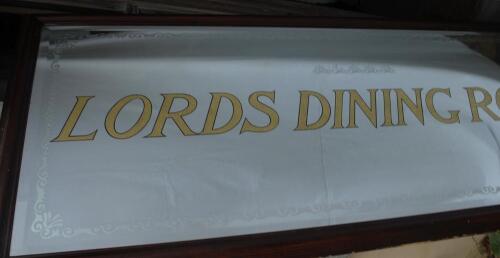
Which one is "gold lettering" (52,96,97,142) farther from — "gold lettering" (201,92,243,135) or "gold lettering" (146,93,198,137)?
"gold lettering" (201,92,243,135)

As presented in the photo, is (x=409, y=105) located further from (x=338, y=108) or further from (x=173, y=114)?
(x=173, y=114)

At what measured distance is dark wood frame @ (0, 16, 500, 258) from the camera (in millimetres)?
779

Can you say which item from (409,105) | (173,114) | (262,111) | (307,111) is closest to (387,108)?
(409,105)

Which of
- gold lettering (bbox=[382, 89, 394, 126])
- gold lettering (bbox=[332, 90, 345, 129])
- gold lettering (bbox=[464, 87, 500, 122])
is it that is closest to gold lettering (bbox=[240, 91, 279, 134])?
gold lettering (bbox=[332, 90, 345, 129])

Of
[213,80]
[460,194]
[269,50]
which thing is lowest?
[460,194]

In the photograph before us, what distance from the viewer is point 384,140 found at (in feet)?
3.27

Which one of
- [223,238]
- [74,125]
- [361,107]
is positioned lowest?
[223,238]

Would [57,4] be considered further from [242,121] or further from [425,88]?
[425,88]

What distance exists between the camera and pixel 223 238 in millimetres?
820

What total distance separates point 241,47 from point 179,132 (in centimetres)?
27

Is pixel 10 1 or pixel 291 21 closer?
pixel 291 21

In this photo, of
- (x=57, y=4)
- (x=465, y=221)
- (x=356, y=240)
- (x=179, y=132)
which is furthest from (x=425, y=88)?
(x=57, y=4)

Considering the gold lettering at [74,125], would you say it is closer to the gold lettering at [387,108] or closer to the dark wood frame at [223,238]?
the dark wood frame at [223,238]

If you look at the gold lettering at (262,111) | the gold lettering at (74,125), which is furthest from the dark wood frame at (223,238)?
the gold lettering at (262,111)
